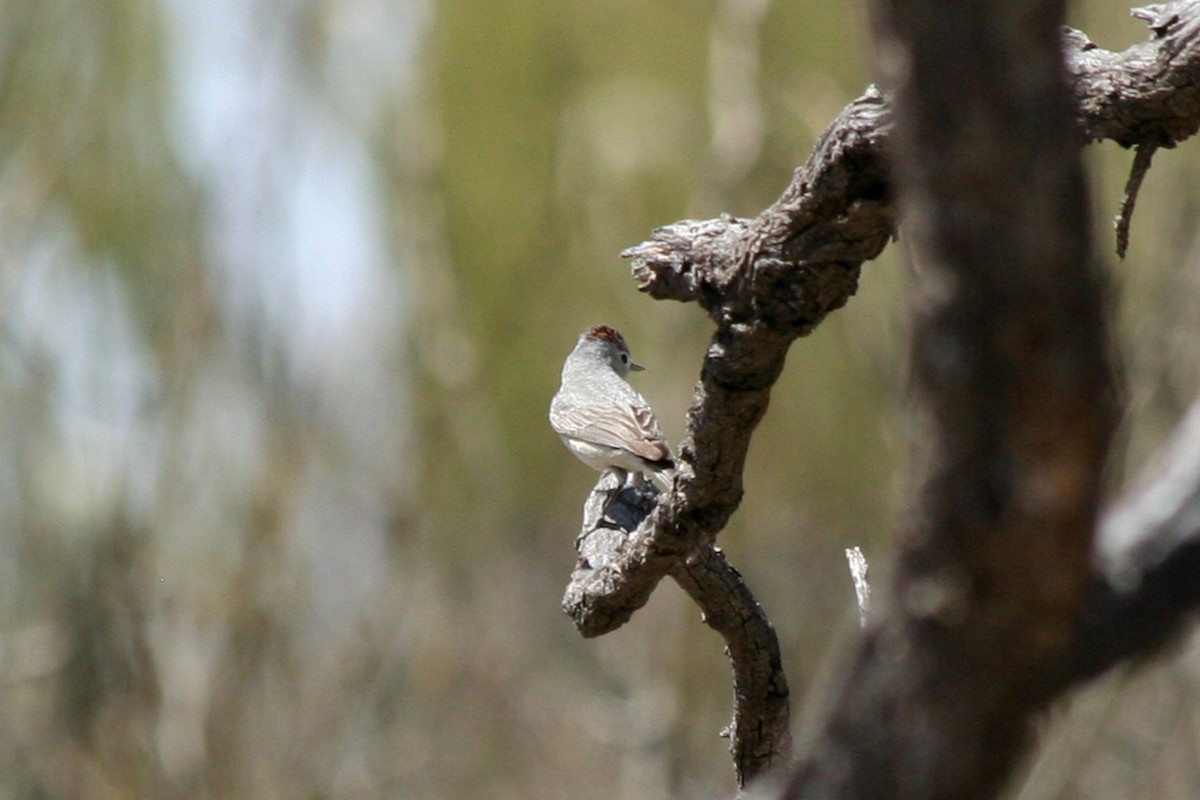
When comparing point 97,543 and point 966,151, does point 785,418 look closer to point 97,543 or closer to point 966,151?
point 97,543

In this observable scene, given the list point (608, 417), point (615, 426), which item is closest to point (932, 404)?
point (615, 426)

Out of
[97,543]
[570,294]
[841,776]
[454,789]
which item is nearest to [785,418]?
[570,294]

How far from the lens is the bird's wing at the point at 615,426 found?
477 centimetres

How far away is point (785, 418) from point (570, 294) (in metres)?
2.28

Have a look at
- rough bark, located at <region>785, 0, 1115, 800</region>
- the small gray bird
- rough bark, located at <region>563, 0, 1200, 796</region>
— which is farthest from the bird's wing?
rough bark, located at <region>785, 0, 1115, 800</region>

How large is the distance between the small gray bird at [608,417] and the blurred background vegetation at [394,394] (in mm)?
2122

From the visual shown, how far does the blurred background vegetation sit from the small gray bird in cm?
212

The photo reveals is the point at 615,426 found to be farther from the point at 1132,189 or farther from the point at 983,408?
the point at 983,408

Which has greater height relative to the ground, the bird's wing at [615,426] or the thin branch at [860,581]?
the thin branch at [860,581]

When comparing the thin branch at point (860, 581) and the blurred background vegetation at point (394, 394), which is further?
the blurred background vegetation at point (394, 394)

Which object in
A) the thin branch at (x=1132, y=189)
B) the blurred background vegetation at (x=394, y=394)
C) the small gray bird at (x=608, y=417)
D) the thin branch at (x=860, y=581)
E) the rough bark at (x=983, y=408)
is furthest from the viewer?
the blurred background vegetation at (x=394, y=394)

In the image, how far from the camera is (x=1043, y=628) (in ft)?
4.04

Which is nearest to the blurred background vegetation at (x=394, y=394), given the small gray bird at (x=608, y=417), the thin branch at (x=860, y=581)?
the small gray bird at (x=608, y=417)

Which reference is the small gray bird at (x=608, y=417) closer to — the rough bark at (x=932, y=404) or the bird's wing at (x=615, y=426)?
the bird's wing at (x=615, y=426)
